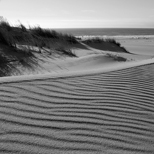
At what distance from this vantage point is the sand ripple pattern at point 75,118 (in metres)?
1.76

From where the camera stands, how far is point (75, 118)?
219 cm

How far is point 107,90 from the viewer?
3146 millimetres

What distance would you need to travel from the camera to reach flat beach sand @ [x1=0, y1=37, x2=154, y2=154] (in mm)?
1764

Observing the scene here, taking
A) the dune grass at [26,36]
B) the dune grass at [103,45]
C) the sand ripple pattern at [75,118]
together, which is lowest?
the sand ripple pattern at [75,118]

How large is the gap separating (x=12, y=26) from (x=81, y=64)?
504 centimetres

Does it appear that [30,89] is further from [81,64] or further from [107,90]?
[81,64]

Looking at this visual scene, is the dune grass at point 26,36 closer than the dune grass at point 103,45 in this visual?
Yes

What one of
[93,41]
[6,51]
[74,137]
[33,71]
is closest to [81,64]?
[33,71]

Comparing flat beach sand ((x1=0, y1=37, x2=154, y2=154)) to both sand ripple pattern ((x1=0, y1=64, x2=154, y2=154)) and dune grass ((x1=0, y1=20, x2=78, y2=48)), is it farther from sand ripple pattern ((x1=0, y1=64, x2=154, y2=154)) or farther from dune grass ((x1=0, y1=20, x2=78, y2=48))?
dune grass ((x1=0, y1=20, x2=78, y2=48))

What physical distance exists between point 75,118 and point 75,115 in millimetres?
66

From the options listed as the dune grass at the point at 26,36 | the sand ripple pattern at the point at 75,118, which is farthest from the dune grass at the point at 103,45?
the sand ripple pattern at the point at 75,118

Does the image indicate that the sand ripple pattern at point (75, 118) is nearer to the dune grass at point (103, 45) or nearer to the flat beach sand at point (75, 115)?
the flat beach sand at point (75, 115)

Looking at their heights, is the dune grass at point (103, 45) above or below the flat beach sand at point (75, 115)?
above

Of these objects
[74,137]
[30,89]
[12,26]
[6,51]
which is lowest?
[74,137]
